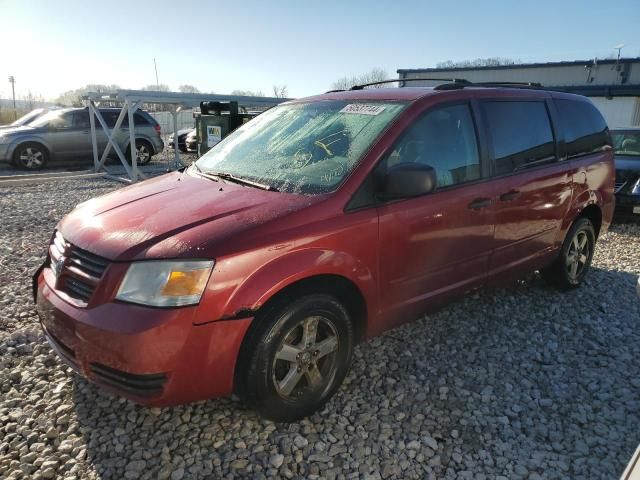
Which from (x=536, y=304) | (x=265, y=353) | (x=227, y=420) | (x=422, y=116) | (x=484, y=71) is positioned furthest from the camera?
(x=484, y=71)

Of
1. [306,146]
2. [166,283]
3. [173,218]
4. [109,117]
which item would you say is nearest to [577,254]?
[306,146]

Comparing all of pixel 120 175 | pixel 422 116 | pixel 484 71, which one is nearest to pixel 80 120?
pixel 120 175

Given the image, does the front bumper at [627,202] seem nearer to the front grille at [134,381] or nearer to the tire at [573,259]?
the tire at [573,259]

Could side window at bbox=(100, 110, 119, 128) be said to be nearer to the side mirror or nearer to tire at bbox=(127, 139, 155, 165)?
tire at bbox=(127, 139, 155, 165)

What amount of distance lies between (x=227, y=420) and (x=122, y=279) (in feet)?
3.33

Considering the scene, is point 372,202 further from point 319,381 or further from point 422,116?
point 319,381

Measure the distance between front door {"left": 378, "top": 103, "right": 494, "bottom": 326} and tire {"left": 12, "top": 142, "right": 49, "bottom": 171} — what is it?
A: 12.4 m

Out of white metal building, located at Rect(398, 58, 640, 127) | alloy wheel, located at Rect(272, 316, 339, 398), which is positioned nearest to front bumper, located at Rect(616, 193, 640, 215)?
alloy wheel, located at Rect(272, 316, 339, 398)

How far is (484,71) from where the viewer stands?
29.3 m

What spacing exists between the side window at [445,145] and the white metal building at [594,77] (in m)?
22.8

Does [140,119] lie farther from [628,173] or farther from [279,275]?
[279,275]

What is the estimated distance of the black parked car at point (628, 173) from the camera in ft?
25.0

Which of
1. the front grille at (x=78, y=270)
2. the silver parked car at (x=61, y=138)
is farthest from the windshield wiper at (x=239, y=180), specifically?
the silver parked car at (x=61, y=138)

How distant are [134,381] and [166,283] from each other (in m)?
0.48
